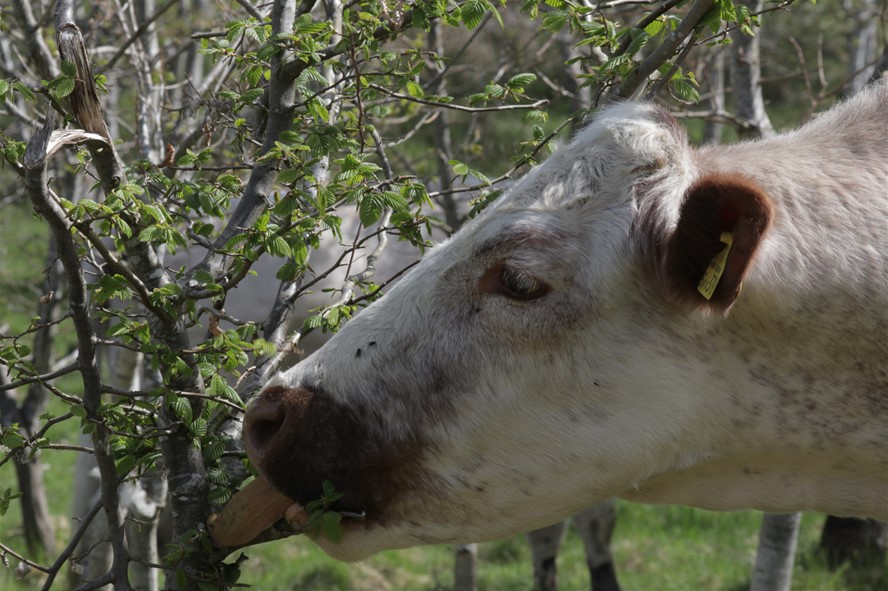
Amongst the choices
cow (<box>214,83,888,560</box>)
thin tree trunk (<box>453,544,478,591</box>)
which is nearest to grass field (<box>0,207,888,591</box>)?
thin tree trunk (<box>453,544,478,591</box>)

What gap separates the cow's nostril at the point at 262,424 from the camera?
245 centimetres

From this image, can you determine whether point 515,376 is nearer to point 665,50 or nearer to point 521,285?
point 521,285

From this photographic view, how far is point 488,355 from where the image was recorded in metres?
2.46

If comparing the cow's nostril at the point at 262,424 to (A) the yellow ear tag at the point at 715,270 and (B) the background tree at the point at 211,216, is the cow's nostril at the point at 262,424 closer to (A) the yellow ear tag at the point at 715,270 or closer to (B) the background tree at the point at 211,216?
(B) the background tree at the point at 211,216

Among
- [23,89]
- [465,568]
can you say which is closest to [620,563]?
[465,568]

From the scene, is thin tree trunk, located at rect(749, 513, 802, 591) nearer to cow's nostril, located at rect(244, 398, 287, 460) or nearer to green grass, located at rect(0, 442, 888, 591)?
green grass, located at rect(0, 442, 888, 591)

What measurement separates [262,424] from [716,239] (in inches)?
44.0

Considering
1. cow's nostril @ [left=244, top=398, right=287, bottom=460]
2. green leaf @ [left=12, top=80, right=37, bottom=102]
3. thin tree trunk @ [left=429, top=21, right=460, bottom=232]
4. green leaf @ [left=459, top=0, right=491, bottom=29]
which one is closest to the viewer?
green leaf @ [left=12, top=80, right=37, bottom=102]

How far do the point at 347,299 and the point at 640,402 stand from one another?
0.94 meters

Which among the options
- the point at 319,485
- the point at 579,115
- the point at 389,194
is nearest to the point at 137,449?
the point at 319,485

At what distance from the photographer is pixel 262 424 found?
2484 mm

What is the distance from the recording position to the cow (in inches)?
92.3

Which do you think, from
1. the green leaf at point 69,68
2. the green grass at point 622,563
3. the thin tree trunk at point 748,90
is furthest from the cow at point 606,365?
the green grass at point 622,563

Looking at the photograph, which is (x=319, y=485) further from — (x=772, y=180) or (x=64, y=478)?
(x=64, y=478)
